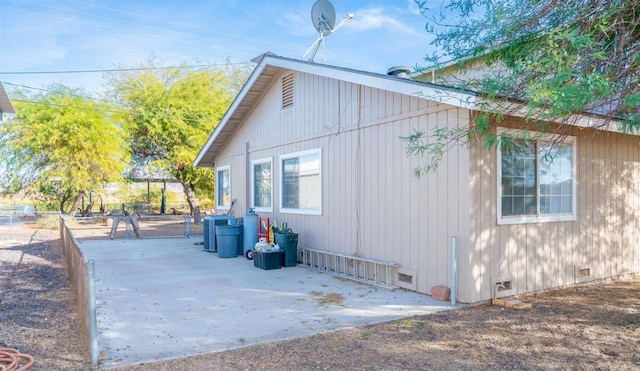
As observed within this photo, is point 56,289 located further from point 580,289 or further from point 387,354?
point 580,289

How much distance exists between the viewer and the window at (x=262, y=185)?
10.0 meters

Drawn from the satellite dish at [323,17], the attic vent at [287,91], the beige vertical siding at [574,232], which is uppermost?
the satellite dish at [323,17]

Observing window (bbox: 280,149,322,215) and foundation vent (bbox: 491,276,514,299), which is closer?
foundation vent (bbox: 491,276,514,299)

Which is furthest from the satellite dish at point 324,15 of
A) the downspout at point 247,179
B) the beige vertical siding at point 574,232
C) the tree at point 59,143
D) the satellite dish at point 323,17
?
the tree at point 59,143

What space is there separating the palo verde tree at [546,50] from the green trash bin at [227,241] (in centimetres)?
582

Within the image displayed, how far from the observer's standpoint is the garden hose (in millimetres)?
3301

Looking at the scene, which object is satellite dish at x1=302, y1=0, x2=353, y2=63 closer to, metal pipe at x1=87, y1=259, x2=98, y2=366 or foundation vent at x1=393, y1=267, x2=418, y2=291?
foundation vent at x1=393, y1=267, x2=418, y2=291

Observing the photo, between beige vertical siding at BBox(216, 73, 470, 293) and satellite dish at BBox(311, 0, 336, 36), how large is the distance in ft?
3.32

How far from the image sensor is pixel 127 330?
4336mm

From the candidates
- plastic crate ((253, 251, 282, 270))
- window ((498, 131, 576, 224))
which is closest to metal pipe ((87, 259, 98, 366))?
plastic crate ((253, 251, 282, 270))

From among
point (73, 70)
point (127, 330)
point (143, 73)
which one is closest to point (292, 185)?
point (127, 330)

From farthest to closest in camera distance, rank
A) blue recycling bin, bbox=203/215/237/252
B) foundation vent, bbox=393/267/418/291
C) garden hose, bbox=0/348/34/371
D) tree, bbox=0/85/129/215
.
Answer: tree, bbox=0/85/129/215
blue recycling bin, bbox=203/215/237/252
foundation vent, bbox=393/267/418/291
garden hose, bbox=0/348/34/371

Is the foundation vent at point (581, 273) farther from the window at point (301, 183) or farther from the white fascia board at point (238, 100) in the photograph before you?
the white fascia board at point (238, 100)

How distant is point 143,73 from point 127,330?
1952cm
